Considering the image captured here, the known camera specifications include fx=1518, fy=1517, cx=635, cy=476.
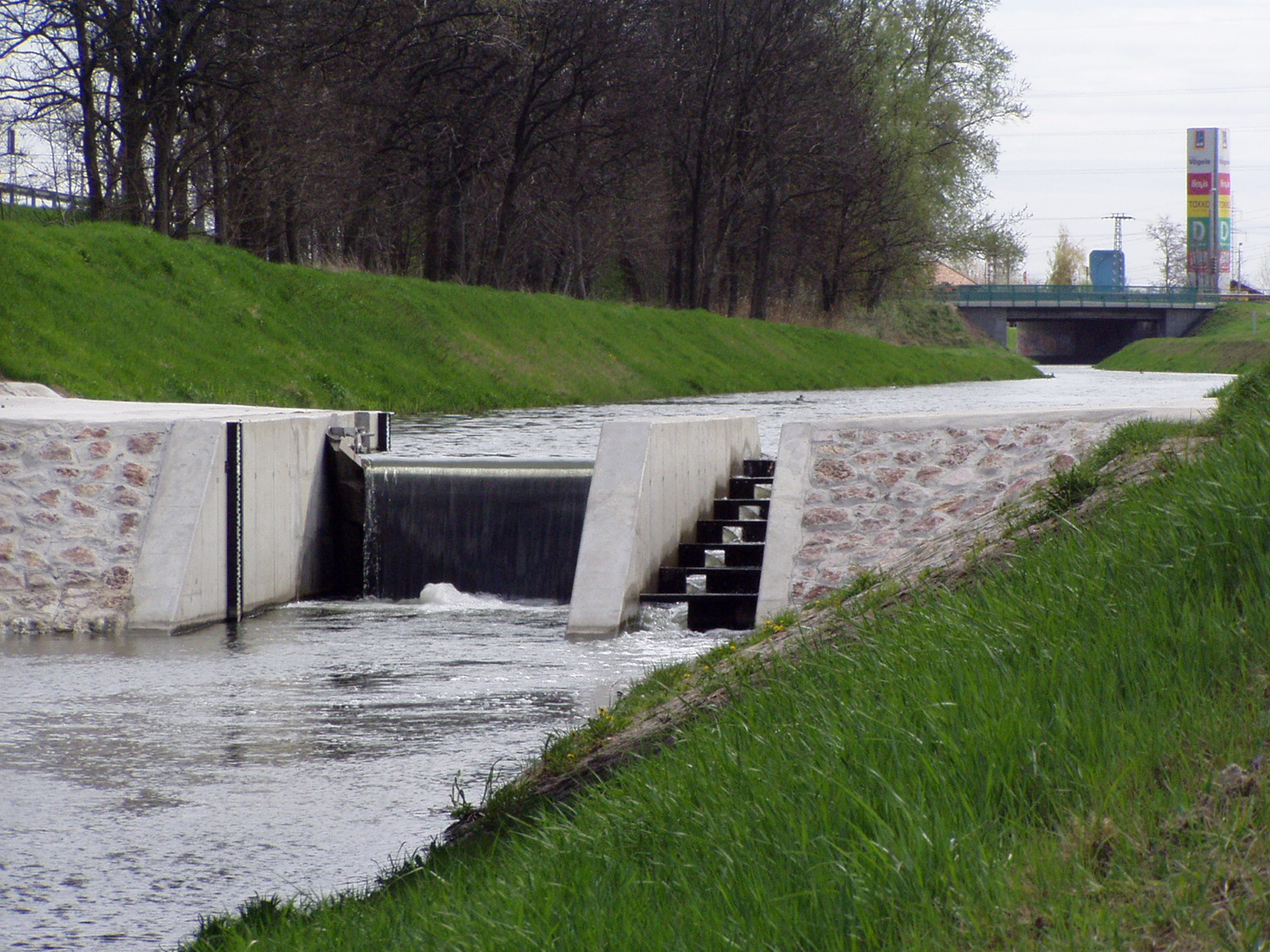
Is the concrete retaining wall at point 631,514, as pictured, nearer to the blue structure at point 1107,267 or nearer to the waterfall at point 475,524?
the waterfall at point 475,524

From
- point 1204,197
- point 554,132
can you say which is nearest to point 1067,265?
point 1204,197

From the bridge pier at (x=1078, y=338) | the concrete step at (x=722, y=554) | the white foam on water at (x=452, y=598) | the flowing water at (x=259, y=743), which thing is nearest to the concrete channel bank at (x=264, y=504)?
the concrete step at (x=722, y=554)

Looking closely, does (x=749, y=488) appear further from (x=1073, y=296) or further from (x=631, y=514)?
(x=1073, y=296)

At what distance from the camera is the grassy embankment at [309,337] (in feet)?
74.4

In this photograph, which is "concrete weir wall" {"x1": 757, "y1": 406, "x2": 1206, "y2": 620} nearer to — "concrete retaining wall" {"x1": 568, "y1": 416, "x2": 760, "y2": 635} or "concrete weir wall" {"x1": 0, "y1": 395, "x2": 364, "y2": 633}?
"concrete retaining wall" {"x1": 568, "y1": 416, "x2": 760, "y2": 635}

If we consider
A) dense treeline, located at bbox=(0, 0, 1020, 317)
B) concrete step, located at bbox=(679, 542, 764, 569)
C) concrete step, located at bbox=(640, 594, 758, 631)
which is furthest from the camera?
dense treeline, located at bbox=(0, 0, 1020, 317)

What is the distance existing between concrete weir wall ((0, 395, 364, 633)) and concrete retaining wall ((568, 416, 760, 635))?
2.81 m

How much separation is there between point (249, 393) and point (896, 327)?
139 ft

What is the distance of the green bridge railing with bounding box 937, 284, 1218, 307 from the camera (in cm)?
7900

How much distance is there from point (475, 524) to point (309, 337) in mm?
15969

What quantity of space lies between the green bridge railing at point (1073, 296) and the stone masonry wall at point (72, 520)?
6768 centimetres

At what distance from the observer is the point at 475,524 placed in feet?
44.8

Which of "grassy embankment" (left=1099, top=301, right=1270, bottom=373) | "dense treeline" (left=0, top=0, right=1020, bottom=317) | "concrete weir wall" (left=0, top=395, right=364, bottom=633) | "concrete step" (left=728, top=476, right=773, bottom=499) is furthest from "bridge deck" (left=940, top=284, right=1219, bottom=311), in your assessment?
"concrete weir wall" (left=0, top=395, right=364, bottom=633)

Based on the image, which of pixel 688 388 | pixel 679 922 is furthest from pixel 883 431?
pixel 688 388
